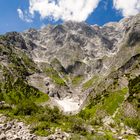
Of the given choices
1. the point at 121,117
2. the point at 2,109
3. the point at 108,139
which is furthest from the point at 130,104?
the point at 108,139

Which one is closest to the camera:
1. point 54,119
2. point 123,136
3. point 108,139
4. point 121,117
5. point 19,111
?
point 108,139

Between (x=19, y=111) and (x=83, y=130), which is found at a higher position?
(x=19, y=111)

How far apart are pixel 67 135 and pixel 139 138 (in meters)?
21.9

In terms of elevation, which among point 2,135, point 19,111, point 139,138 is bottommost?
point 139,138

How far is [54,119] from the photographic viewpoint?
8869 centimetres

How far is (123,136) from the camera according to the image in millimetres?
79125

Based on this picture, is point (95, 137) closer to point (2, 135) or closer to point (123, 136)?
point (123, 136)

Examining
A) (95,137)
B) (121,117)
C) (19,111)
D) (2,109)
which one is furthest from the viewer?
(121,117)

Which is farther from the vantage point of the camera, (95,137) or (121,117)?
(121,117)

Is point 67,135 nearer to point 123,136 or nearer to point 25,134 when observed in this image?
point 25,134

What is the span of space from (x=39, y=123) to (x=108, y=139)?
750 inches

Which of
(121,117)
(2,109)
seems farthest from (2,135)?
(121,117)

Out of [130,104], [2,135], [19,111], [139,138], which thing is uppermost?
[130,104]

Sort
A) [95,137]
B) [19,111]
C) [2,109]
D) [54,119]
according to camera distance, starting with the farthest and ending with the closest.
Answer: [2,109]
[19,111]
[54,119]
[95,137]
